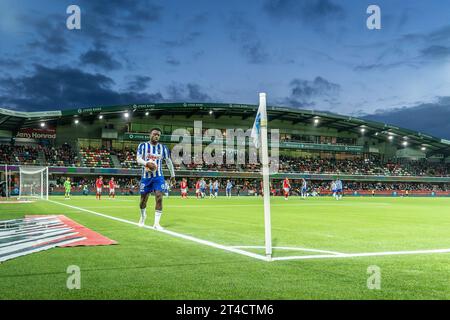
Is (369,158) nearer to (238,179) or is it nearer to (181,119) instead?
(238,179)

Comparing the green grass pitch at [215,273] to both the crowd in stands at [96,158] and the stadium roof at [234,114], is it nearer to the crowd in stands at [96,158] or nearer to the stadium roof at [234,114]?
the stadium roof at [234,114]

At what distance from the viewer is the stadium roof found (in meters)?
57.0

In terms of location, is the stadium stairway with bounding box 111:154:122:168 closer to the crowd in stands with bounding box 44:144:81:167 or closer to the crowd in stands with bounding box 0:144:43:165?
the crowd in stands with bounding box 44:144:81:167

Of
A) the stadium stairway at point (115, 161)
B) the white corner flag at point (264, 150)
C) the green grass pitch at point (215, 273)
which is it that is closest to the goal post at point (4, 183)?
the stadium stairway at point (115, 161)

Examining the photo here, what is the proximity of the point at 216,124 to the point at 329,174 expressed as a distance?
2296 centimetres

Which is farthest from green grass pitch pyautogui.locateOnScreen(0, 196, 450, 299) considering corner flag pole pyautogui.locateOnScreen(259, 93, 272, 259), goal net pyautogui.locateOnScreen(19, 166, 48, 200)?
goal net pyautogui.locateOnScreen(19, 166, 48, 200)

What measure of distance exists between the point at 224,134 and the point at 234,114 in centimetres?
391

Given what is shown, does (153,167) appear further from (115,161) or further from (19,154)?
(115,161)

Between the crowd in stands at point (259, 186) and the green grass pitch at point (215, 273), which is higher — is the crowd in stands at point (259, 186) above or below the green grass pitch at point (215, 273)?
below

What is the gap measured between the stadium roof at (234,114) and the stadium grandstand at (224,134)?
15 cm

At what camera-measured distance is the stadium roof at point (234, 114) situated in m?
57.0

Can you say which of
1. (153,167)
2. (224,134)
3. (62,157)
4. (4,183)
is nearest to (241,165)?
(224,134)

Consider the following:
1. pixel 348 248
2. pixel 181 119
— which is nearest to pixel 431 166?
pixel 181 119

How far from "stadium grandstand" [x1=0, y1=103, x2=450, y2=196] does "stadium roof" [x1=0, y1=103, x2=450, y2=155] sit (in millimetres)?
149
